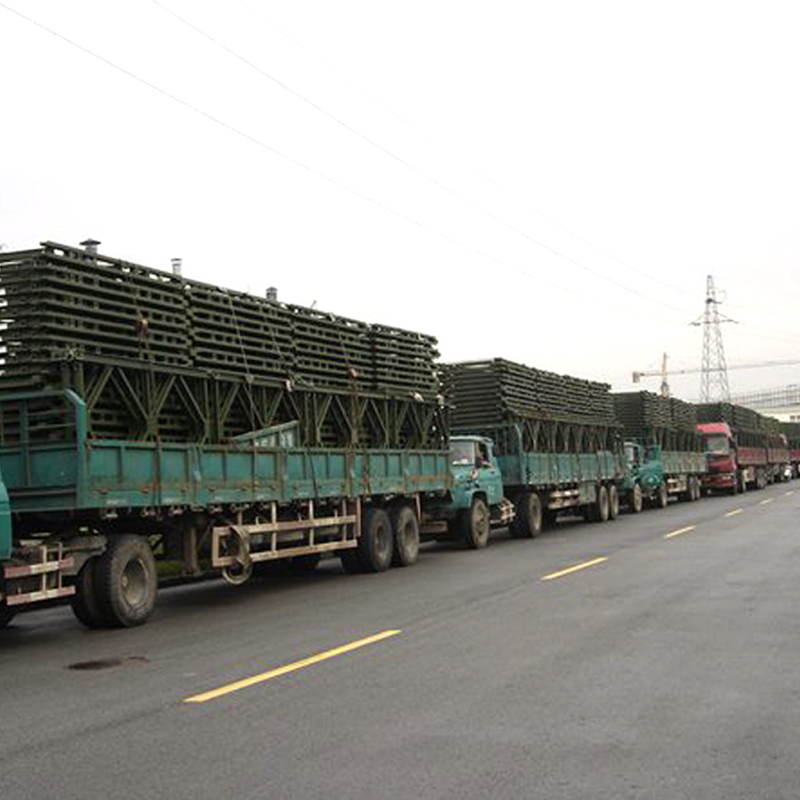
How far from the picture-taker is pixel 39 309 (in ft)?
34.7

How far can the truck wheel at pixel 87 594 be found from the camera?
412 inches

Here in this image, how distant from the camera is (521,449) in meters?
23.8

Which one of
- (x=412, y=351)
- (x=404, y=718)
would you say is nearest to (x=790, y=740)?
(x=404, y=718)

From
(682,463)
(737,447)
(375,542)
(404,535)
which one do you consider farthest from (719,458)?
(375,542)

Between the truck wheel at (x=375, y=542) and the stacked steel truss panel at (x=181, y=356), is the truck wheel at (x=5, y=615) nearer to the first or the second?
the stacked steel truss panel at (x=181, y=356)

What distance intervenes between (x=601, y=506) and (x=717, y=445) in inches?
713

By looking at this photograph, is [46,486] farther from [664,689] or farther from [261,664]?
[664,689]

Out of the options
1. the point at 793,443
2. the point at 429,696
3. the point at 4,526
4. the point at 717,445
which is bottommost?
the point at 429,696

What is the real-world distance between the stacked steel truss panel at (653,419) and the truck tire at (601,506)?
7.30 m

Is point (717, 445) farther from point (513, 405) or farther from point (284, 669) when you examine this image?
point (284, 669)

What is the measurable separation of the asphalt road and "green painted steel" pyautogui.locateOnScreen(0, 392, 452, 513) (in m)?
1.40

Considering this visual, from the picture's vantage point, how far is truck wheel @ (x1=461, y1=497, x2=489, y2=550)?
67.0 ft

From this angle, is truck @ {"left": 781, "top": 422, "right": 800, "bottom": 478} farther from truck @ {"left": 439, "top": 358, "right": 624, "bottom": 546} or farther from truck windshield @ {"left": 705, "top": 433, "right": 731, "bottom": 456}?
truck @ {"left": 439, "top": 358, "right": 624, "bottom": 546}

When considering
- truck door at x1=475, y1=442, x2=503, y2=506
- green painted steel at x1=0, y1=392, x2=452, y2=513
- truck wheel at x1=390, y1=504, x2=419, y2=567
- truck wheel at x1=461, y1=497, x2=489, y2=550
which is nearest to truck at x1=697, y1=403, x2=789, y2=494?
truck door at x1=475, y1=442, x2=503, y2=506
